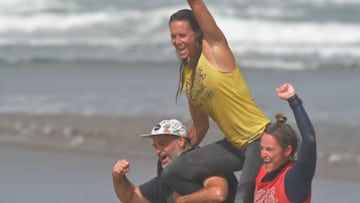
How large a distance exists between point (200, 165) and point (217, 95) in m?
0.51

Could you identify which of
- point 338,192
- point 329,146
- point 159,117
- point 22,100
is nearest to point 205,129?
point 338,192

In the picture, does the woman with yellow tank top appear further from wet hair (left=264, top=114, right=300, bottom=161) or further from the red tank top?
wet hair (left=264, top=114, right=300, bottom=161)

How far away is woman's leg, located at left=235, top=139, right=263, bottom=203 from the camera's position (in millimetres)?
6066

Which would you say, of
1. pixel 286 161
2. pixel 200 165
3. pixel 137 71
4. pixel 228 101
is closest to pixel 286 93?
pixel 286 161

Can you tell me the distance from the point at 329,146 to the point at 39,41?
36.0 feet

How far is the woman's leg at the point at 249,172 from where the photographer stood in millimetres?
6066

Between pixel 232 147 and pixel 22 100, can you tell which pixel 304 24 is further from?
pixel 232 147

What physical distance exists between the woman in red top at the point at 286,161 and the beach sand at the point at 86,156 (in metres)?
2.81

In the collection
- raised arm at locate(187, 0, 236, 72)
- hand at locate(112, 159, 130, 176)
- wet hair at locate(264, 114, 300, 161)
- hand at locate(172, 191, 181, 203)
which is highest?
raised arm at locate(187, 0, 236, 72)

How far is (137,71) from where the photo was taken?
15.6 meters

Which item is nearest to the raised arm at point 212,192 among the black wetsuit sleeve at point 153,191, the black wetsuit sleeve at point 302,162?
the black wetsuit sleeve at point 153,191

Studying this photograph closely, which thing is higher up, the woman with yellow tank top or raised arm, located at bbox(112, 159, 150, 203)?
the woman with yellow tank top

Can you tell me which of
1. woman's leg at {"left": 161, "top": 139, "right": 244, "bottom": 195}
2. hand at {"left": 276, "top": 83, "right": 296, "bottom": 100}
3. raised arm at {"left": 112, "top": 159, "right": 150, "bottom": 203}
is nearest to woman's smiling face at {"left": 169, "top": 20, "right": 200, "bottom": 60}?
woman's leg at {"left": 161, "top": 139, "right": 244, "bottom": 195}

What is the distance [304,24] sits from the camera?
68.6ft
